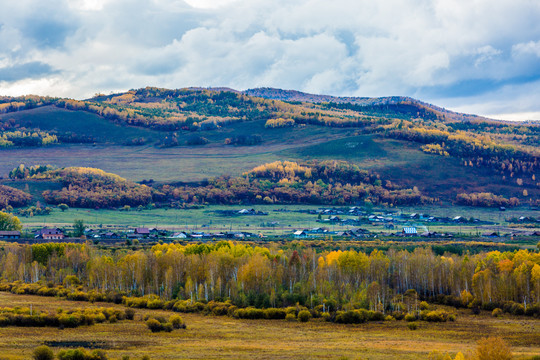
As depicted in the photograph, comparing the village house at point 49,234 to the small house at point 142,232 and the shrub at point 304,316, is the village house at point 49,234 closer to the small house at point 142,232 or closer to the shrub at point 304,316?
the small house at point 142,232

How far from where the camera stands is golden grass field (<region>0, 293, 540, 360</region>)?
5325 cm

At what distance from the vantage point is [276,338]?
201ft

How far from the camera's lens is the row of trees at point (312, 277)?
260 feet

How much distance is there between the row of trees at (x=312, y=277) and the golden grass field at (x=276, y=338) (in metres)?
7.03

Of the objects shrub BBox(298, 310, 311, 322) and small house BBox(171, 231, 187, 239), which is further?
small house BBox(171, 231, 187, 239)

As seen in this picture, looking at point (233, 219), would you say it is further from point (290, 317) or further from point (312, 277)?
point (290, 317)

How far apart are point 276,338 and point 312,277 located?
77.3ft

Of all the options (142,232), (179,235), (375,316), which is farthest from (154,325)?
(142,232)

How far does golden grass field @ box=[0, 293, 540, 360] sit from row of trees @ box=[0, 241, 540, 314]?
7028 millimetres

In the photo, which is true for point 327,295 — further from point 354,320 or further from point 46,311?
point 46,311

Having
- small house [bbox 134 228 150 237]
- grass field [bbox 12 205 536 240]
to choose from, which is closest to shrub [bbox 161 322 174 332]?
small house [bbox 134 228 150 237]

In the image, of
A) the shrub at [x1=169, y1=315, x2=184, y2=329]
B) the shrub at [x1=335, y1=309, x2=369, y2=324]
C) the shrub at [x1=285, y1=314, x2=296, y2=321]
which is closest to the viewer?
the shrub at [x1=169, y1=315, x2=184, y2=329]

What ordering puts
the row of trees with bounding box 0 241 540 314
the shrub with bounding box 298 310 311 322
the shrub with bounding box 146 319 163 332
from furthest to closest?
the row of trees with bounding box 0 241 540 314, the shrub with bounding box 298 310 311 322, the shrub with bounding box 146 319 163 332

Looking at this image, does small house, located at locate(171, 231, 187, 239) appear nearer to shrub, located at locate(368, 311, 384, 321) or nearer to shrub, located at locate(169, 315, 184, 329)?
shrub, located at locate(368, 311, 384, 321)
